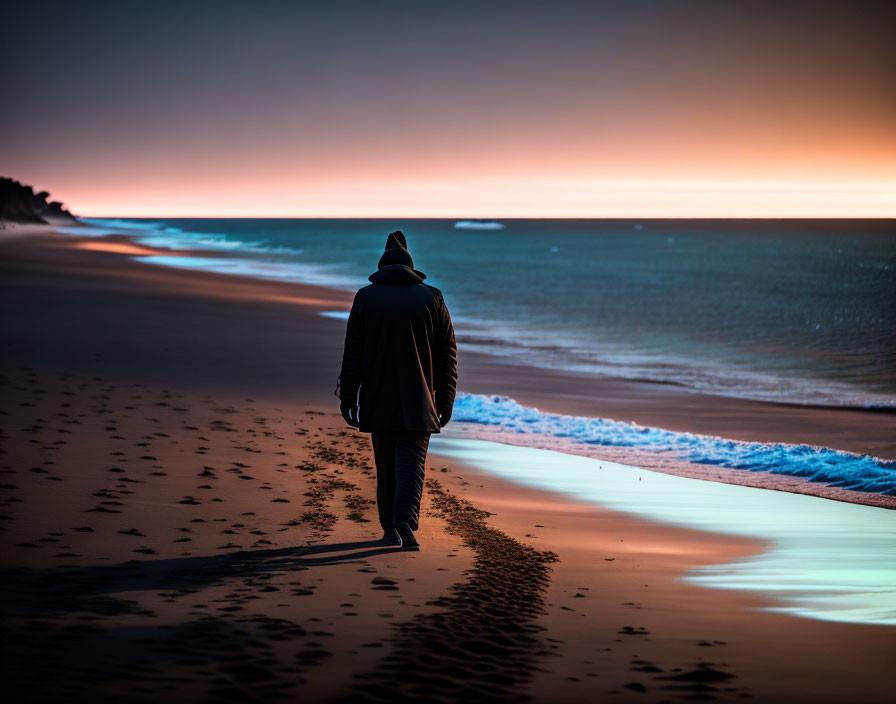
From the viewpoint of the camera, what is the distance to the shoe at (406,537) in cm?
557

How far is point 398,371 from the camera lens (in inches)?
215

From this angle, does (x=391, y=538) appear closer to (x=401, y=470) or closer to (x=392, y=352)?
(x=401, y=470)

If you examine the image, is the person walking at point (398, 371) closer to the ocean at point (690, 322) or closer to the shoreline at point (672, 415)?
the shoreline at point (672, 415)

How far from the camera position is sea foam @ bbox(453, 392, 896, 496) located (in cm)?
941

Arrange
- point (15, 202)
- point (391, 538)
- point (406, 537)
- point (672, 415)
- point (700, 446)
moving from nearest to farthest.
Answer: point (406, 537), point (391, 538), point (700, 446), point (672, 415), point (15, 202)

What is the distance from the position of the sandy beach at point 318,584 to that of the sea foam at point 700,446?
1.81 meters

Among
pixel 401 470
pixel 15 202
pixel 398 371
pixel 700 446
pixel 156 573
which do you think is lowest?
pixel 700 446

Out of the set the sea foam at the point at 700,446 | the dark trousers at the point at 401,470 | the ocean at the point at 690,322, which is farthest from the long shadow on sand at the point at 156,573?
the ocean at the point at 690,322

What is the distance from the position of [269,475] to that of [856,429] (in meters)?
9.76

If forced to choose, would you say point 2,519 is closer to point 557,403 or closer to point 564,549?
point 564,549

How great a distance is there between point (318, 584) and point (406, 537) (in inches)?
36.9

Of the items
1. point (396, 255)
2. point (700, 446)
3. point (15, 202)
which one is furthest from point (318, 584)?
point (15, 202)

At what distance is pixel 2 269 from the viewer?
29.7 meters

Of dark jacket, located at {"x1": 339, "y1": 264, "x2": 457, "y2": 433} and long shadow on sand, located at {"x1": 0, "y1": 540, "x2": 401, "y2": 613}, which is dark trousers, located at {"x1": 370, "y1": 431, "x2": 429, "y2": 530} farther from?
long shadow on sand, located at {"x1": 0, "y1": 540, "x2": 401, "y2": 613}
